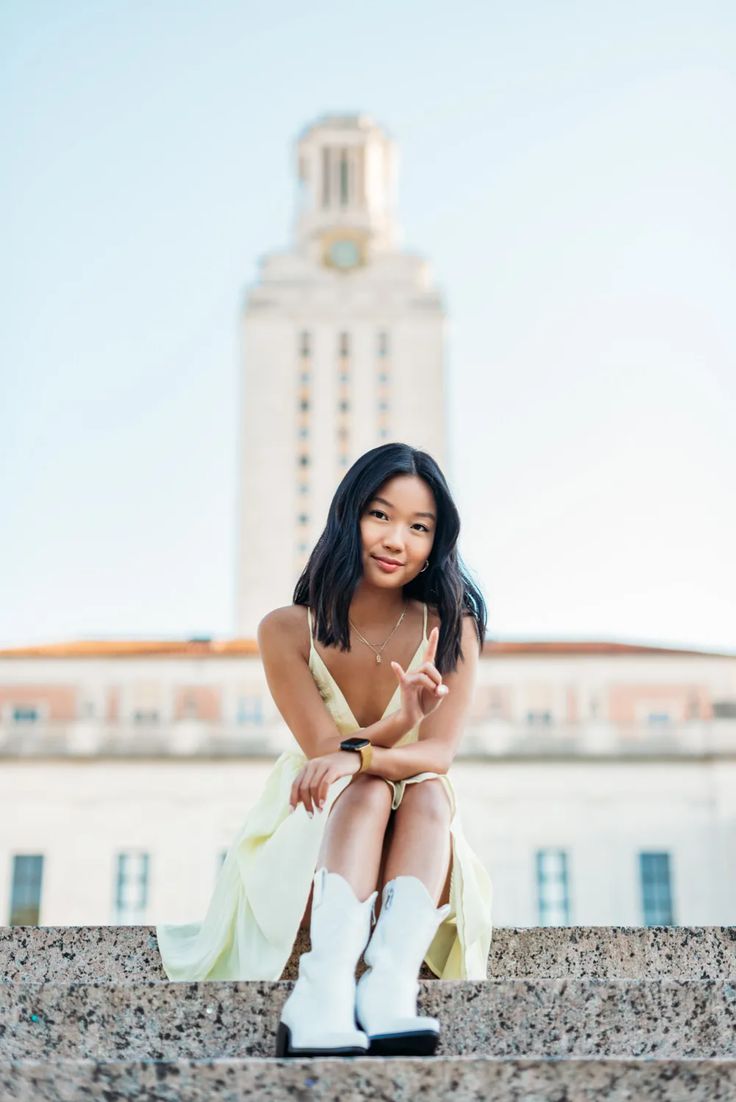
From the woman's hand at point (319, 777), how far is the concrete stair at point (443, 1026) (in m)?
0.42

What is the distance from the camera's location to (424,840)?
10.9ft

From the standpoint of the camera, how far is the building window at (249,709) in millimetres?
40003

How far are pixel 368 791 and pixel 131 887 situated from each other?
34342mm

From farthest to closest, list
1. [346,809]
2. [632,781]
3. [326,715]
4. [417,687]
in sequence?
1. [632,781]
2. [326,715]
3. [417,687]
4. [346,809]

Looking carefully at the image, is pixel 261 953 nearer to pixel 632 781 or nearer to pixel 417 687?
pixel 417 687

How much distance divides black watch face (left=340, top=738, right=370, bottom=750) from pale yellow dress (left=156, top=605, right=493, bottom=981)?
0.37 feet

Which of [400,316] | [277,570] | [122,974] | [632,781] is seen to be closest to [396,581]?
[122,974]

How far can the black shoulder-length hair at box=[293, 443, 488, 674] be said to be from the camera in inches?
152

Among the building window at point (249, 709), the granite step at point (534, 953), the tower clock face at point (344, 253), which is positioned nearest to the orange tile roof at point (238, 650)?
the building window at point (249, 709)

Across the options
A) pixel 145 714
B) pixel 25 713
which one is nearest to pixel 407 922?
pixel 145 714

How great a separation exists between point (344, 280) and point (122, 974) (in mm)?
58299

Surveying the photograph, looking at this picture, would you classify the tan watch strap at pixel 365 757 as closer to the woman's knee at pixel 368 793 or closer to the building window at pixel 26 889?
the woman's knee at pixel 368 793

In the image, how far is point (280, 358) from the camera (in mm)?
59094

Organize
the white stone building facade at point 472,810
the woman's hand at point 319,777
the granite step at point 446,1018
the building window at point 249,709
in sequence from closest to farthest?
the granite step at point 446,1018 < the woman's hand at point 319,777 < the white stone building facade at point 472,810 < the building window at point 249,709
